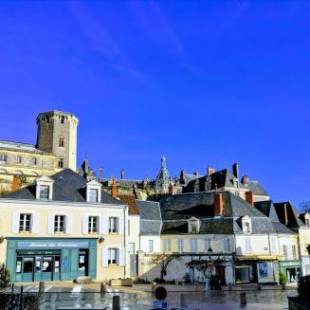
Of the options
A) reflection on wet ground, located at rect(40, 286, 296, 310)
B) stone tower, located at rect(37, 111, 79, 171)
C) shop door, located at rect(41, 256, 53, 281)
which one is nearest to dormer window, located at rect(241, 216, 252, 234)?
reflection on wet ground, located at rect(40, 286, 296, 310)

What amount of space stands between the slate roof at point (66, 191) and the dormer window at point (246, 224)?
10.7 m

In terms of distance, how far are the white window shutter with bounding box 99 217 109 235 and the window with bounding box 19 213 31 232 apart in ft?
17.8

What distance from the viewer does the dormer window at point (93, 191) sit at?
3278cm

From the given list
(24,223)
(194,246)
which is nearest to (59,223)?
(24,223)

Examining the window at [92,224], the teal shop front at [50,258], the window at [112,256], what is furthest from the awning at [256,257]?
the teal shop front at [50,258]

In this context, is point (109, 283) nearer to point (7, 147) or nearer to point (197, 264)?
point (197, 264)

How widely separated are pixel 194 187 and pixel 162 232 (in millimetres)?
30536

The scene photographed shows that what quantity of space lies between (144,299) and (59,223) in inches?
422

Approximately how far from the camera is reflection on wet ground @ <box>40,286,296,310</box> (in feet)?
65.1

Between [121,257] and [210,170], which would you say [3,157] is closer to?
[210,170]

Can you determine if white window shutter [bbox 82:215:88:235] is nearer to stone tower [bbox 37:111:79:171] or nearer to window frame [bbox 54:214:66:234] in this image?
window frame [bbox 54:214:66:234]

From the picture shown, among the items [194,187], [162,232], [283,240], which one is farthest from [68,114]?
[283,240]

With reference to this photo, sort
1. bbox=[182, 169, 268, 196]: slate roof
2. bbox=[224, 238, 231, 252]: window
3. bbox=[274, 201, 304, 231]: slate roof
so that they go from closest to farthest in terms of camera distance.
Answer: bbox=[224, 238, 231, 252]: window < bbox=[274, 201, 304, 231]: slate roof < bbox=[182, 169, 268, 196]: slate roof

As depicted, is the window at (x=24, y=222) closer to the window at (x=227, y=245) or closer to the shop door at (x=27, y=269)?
the shop door at (x=27, y=269)
